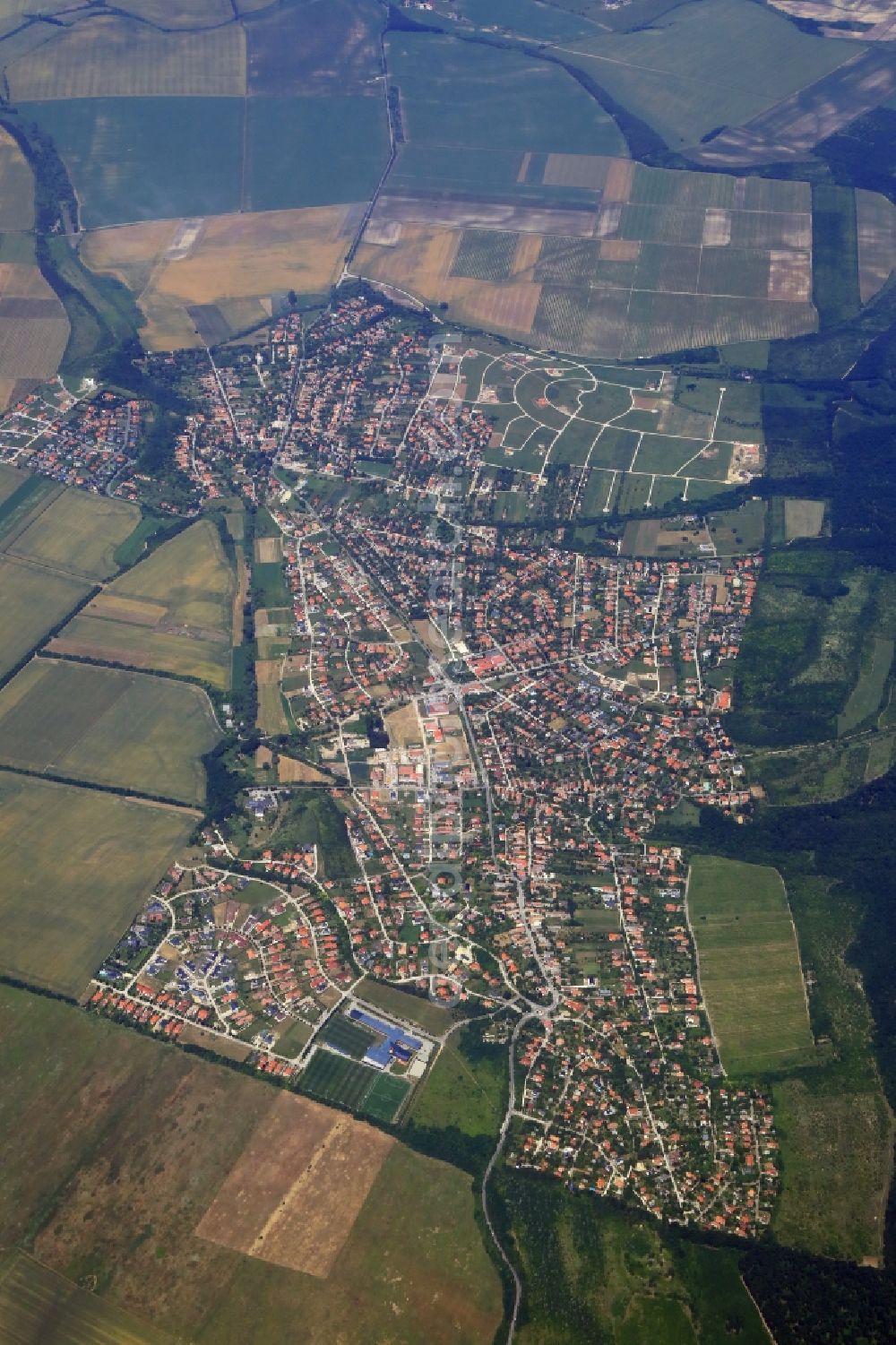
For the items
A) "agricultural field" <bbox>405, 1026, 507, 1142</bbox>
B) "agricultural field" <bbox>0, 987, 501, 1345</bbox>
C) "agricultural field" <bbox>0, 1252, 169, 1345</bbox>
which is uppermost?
"agricultural field" <bbox>405, 1026, 507, 1142</bbox>

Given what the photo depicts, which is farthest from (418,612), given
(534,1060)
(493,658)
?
(534,1060)

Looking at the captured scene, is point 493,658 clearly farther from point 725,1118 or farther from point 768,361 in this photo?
point 768,361

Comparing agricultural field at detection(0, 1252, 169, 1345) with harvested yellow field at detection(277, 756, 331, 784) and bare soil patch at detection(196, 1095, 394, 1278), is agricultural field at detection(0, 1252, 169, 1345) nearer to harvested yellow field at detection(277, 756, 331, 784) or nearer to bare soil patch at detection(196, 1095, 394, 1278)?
bare soil patch at detection(196, 1095, 394, 1278)

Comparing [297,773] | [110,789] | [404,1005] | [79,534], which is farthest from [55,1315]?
[79,534]

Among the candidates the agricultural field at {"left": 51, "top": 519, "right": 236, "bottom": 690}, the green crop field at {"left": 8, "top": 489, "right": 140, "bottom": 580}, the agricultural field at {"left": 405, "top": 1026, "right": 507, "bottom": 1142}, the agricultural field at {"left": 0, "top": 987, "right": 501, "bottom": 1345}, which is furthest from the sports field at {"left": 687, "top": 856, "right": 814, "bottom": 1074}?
the green crop field at {"left": 8, "top": 489, "right": 140, "bottom": 580}

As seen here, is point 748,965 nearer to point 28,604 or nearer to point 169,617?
point 169,617

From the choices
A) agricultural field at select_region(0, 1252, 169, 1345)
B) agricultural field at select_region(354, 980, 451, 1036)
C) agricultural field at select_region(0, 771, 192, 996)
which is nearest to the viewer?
agricultural field at select_region(0, 1252, 169, 1345)
